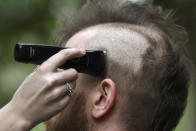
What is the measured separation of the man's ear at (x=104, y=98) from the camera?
304 centimetres

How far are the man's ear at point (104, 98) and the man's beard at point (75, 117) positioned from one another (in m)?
0.10

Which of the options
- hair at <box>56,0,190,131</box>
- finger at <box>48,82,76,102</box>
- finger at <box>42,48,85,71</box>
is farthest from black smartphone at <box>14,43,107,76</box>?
hair at <box>56,0,190,131</box>

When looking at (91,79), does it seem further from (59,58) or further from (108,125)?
(59,58)

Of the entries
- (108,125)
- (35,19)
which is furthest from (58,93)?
(35,19)

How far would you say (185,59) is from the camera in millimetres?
3490

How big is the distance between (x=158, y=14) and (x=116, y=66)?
2.74 feet

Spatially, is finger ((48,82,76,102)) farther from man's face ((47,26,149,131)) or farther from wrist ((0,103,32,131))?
man's face ((47,26,149,131))

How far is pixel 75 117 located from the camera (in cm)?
312

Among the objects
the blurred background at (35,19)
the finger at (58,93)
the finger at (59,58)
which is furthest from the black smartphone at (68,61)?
the blurred background at (35,19)

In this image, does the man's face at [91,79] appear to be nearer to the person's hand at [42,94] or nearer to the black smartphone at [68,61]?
the black smartphone at [68,61]

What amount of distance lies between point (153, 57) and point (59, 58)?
830 mm

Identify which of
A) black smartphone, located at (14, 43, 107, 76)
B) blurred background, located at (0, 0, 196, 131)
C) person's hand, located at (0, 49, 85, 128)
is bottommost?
blurred background, located at (0, 0, 196, 131)

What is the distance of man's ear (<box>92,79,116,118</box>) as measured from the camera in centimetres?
304

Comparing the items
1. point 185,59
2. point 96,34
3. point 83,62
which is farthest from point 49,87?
point 185,59
